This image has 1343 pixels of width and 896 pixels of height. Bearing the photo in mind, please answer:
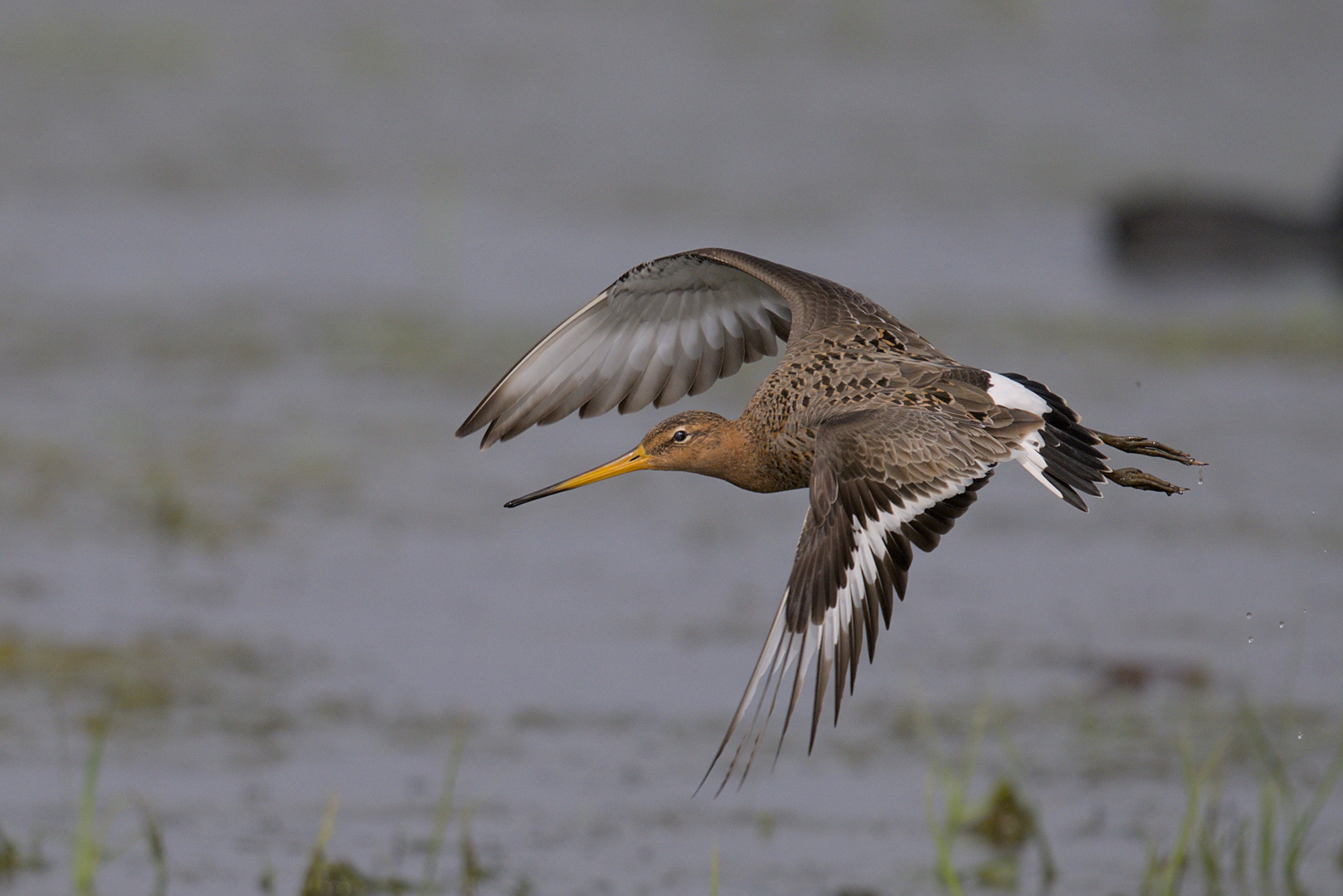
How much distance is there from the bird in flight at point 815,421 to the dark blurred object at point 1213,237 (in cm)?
809

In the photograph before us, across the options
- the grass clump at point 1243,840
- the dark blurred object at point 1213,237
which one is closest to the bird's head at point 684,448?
the grass clump at point 1243,840

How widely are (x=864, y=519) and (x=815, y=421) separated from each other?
0.47 m

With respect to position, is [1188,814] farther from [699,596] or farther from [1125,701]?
[699,596]

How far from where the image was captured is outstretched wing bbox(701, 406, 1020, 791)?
3.71 m

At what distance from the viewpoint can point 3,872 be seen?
4.91m

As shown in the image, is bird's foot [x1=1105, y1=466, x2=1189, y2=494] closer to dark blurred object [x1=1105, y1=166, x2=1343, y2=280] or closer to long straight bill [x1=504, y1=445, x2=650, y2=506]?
long straight bill [x1=504, y1=445, x2=650, y2=506]

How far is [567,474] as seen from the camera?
8.27 m

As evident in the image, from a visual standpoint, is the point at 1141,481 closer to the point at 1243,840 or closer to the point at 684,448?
the point at 684,448

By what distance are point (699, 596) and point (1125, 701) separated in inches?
62.3

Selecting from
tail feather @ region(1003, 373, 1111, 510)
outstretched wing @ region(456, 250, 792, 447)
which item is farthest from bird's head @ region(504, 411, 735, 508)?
tail feather @ region(1003, 373, 1111, 510)

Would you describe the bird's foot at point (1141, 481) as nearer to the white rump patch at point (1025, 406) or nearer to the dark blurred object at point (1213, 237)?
the white rump patch at point (1025, 406)

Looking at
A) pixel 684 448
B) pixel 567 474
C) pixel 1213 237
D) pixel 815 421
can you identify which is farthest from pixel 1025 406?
pixel 1213 237

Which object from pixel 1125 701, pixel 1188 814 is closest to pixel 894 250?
pixel 1125 701

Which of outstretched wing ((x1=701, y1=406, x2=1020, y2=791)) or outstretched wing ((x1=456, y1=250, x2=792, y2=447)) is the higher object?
outstretched wing ((x1=456, y1=250, x2=792, y2=447))
